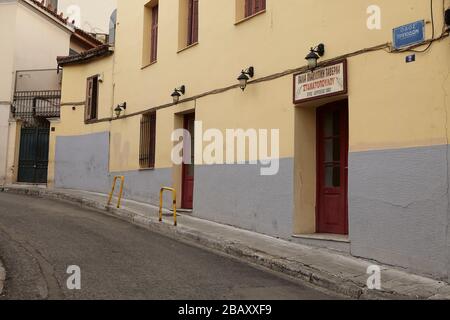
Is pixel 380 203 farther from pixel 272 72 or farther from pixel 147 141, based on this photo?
pixel 147 141

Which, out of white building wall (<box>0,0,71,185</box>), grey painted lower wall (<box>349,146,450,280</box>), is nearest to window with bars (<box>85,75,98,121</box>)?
white building wall (<box>0,0,71,185</box>)

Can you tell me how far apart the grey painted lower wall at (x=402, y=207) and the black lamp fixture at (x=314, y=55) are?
5.42ft

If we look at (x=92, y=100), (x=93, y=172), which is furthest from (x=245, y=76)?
(x=92, y=100)

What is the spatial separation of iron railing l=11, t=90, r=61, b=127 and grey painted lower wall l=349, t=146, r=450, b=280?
1307 centimetres

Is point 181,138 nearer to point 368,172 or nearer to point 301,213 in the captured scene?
point 301,213

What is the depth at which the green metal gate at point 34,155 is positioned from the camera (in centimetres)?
1712

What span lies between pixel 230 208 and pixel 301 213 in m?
1.92

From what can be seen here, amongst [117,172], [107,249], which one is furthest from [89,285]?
[117,172]

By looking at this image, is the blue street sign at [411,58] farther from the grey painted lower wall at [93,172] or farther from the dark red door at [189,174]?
the grey painted lower wall at [93,172]

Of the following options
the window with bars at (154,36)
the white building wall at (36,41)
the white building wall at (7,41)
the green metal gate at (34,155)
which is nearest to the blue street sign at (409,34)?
the window with bars at (154,36)

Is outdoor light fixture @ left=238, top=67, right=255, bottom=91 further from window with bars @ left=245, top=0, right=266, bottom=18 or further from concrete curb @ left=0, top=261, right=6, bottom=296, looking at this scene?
concrete curb @ left=0, top=261, right=6, bottom=296

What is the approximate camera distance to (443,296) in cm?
536

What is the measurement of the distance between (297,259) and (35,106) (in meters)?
13.6

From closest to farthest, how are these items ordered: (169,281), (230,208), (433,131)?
(169,281) < (433,131) < (230,208)
